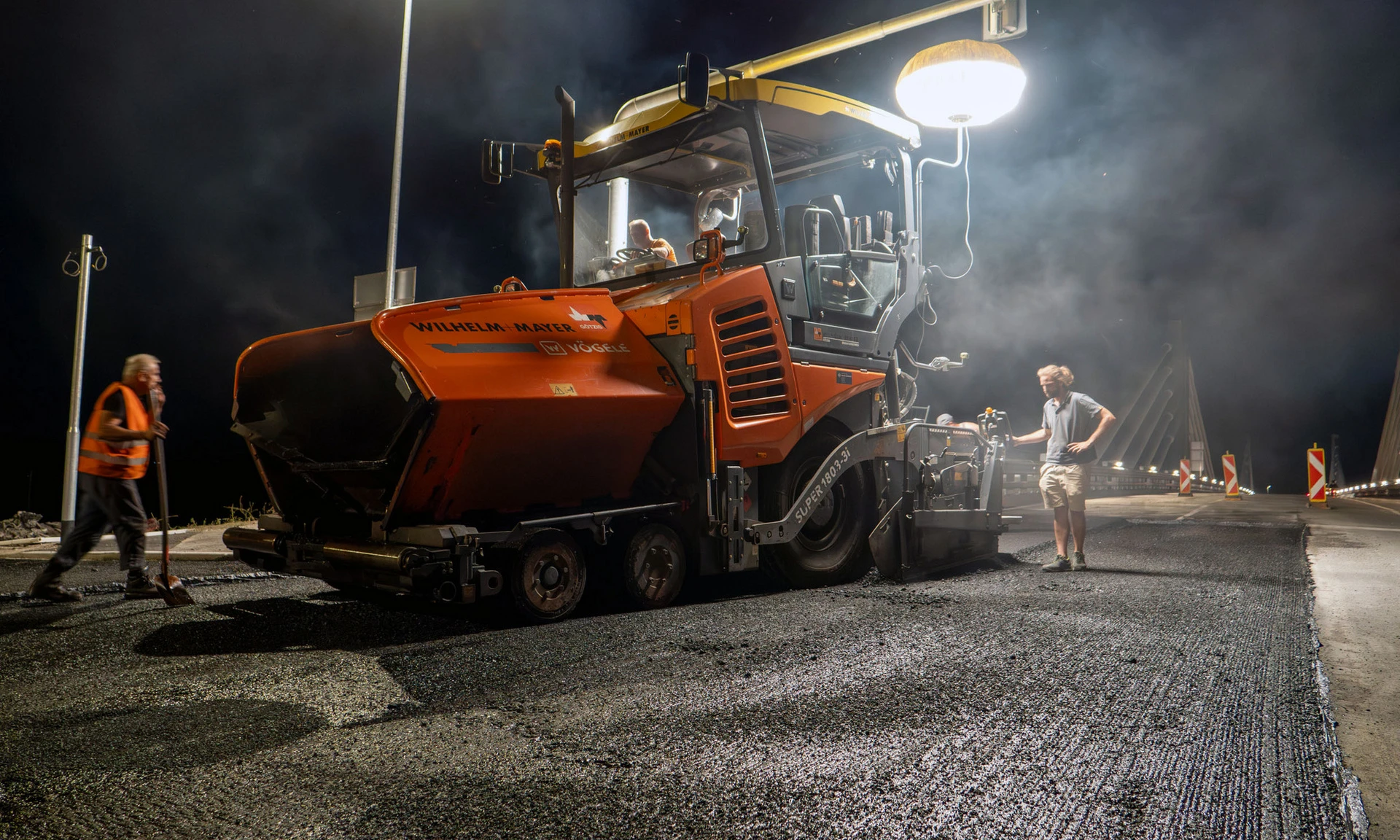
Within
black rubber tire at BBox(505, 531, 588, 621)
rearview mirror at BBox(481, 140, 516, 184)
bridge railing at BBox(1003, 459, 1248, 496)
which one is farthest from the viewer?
bridge railing at BBox(1003, 459, 1248, 496)

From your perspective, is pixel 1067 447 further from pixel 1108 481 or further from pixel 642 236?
pixel 1108 481

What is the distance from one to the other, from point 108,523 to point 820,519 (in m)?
4.30

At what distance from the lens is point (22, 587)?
19.7 ft

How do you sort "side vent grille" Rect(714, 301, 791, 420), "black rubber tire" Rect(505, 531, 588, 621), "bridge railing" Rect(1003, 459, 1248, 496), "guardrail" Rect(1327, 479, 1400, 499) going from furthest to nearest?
"guardrail" Rect(1327, 479, 1400, 499) → "bridge railing" Rect(1003, 459, 1248, 496) → "side vent grille" Rect(714, 301, 791, 420) → "black rubber tire" Rect(505, 531, 588, 621)

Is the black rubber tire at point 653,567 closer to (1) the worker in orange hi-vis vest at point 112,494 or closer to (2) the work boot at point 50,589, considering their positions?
(1) the worker in orange hi-vis vest at point 112,494

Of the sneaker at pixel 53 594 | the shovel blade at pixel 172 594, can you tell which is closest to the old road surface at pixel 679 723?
the shovel blade at pixel 172 594

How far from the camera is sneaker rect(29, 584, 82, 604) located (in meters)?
5.04

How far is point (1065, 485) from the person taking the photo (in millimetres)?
6754

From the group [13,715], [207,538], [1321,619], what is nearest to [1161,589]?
[1321,619]

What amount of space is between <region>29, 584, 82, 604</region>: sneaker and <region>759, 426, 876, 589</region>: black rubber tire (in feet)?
13.1

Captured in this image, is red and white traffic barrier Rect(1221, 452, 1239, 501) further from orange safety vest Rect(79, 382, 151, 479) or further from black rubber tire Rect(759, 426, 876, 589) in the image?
orange safety vest Rect(79, 382, 151, 479)

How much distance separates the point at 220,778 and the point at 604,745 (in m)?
0.99

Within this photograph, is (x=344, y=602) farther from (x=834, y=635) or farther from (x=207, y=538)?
(x=207, y=538)

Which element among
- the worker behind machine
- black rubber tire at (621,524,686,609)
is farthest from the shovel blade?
the worker behind machine
